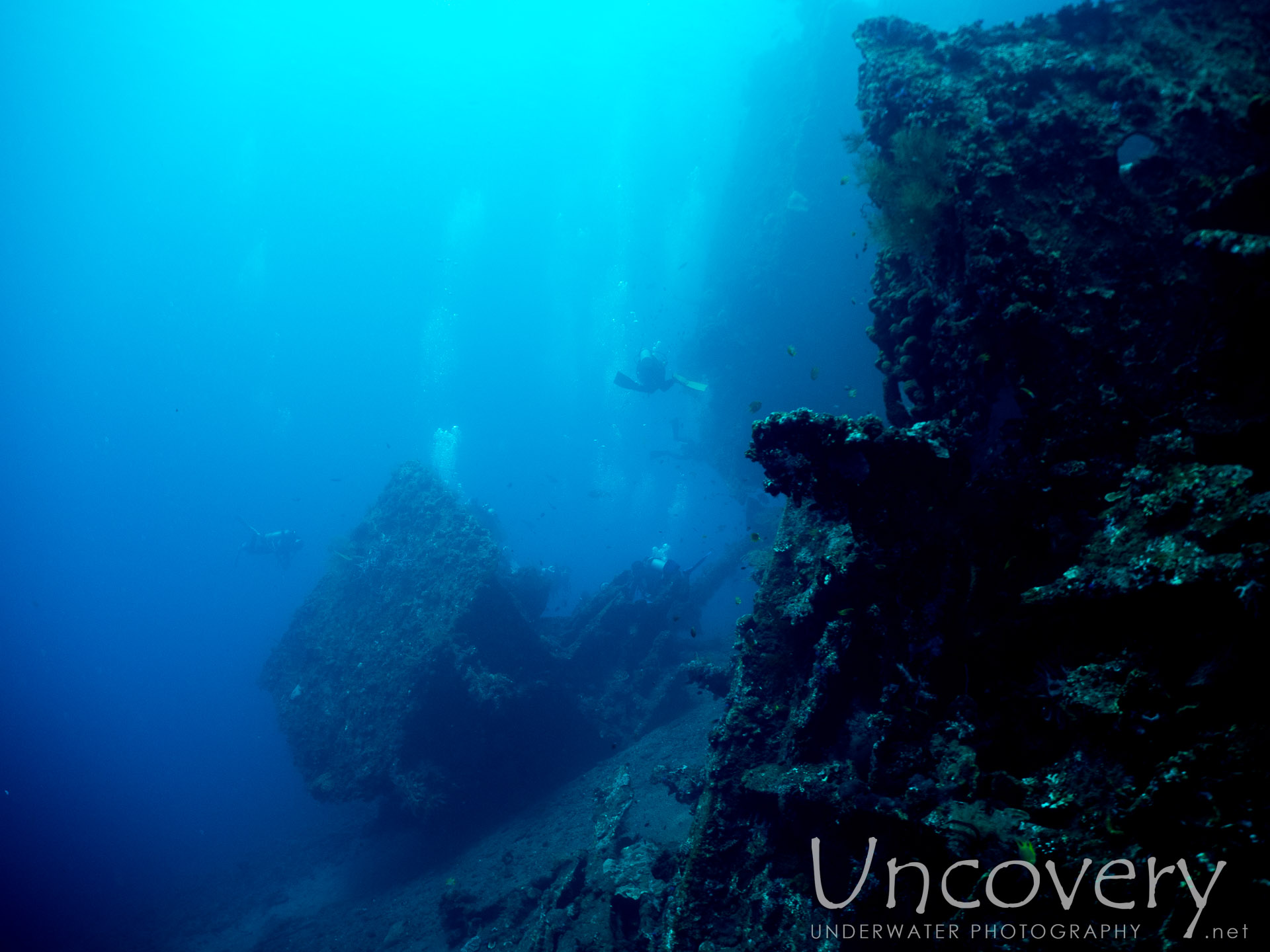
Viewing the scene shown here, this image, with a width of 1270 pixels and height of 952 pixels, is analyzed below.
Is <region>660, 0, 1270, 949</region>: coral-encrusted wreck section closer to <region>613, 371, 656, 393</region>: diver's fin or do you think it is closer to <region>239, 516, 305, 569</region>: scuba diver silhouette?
<region>613, 371, 656, 393</region>: diver's fin

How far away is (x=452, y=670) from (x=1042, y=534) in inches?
603

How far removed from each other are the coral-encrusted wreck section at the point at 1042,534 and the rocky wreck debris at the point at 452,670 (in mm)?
10898

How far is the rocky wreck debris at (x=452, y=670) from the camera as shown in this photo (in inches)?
601

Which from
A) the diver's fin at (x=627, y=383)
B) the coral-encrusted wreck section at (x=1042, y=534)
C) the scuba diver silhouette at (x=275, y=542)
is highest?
the scuba diver silhouette at (x=275, y=542)

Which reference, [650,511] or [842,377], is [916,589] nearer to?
[842,377]

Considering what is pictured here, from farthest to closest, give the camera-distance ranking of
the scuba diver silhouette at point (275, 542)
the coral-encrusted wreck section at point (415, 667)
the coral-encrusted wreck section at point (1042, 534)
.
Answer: the scuba diver silhouette at point (275, 542), the coral-encrusted wreck section at point (415, 667), the coral-encrusted wreck section at point (1042, 534)

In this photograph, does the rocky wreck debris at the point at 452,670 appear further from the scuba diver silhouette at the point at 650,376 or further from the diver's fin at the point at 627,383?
the scuba diver silhouette at the point at 650,376

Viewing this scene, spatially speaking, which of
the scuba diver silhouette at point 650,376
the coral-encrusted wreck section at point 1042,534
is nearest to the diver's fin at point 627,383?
the scuba diver silhouette at point 650,376

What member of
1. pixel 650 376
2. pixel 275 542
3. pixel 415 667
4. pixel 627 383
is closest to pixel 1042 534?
pixel 415 667

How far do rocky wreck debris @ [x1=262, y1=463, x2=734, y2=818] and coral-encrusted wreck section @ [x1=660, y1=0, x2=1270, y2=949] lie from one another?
10898 millimetres

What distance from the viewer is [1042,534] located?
4.03m

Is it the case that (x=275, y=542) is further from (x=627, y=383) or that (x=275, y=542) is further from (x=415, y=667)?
(x=627, y=383)

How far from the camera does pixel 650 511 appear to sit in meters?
121

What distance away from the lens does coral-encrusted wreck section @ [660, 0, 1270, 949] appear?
9.50 feet
